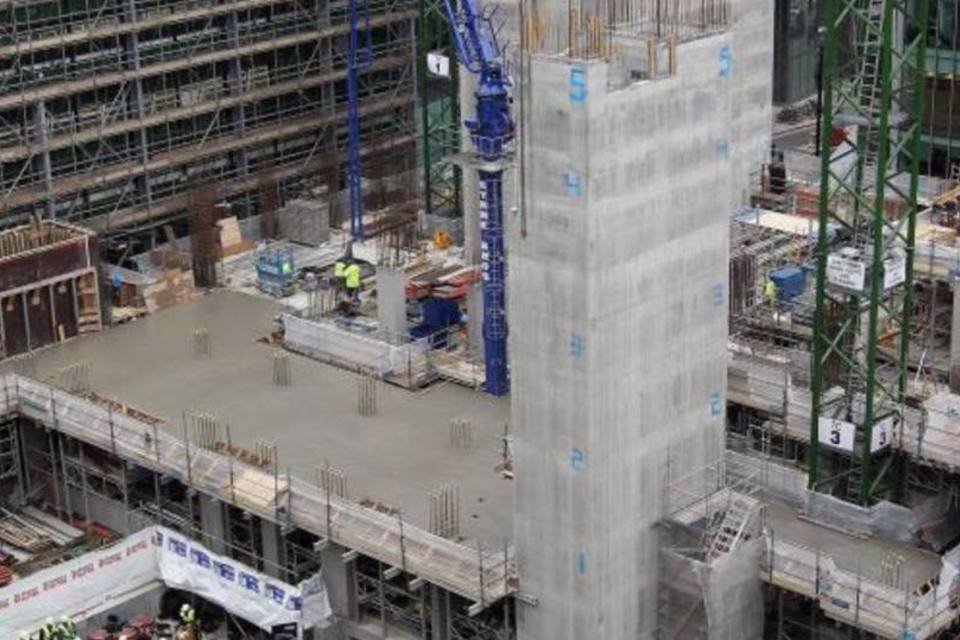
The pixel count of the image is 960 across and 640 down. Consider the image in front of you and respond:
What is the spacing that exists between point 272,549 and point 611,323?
1580 cm

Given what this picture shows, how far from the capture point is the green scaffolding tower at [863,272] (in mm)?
48750

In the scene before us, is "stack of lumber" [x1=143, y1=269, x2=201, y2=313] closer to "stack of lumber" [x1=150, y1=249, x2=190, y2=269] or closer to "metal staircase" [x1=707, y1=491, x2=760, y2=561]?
"stack of lumber" [x1=150, y1=249, x2=190, y2=269]

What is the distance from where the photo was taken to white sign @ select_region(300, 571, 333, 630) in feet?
170

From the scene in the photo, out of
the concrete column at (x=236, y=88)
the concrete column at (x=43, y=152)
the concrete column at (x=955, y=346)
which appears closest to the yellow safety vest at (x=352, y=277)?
the concrete column at (x=43, y=152)

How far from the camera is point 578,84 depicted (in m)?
42.7

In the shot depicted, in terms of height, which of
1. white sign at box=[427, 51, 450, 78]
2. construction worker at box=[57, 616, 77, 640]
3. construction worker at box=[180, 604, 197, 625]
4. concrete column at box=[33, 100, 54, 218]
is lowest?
construction worker at box=[180, 604, 197, 625]

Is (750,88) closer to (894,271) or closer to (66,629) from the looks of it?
(894,271)

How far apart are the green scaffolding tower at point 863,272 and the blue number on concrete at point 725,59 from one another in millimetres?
3685

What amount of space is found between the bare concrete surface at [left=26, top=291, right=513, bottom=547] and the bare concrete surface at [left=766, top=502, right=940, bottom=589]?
790cm

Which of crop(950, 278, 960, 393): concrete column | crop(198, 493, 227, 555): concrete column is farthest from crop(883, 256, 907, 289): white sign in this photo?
crop(198, 493, 227, 555): concrete column

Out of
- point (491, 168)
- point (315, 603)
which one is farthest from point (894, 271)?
point (315, 603)

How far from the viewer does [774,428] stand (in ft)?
181

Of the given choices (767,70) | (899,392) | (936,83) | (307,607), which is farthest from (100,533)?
(936,83)

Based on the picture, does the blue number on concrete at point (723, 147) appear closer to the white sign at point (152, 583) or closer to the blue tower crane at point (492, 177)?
the blue tower crane at point (492, 177)
